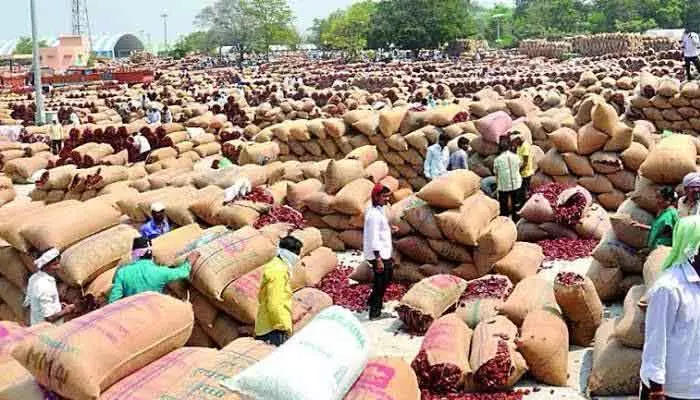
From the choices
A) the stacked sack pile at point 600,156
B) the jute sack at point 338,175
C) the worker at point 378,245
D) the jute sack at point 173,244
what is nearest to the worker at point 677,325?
the worker at point 378,245

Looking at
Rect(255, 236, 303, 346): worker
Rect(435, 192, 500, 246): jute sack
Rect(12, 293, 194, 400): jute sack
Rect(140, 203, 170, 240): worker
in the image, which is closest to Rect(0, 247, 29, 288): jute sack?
Rect(140, 203, 170, 240): worker

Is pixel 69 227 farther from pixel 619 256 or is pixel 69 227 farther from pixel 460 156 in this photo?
pixel 460 156

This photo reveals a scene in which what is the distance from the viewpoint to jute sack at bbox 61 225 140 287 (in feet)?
20.4

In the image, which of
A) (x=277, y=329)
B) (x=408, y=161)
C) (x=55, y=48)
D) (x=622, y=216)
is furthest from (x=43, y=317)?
(x=55, y=48)

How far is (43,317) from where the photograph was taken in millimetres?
5582

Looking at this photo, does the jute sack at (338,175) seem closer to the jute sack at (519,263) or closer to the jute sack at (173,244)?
the jute sack at (519,263)

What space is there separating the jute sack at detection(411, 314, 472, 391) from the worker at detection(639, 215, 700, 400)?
176cm

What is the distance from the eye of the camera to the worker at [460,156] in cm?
1009

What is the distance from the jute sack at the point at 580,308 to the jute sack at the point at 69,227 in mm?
4030

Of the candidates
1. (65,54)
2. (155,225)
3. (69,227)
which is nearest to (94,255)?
(69,227)

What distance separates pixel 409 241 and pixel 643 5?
7102 cm

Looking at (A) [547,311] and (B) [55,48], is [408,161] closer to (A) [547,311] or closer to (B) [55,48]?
(A) [547,311]

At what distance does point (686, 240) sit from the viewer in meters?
3.23

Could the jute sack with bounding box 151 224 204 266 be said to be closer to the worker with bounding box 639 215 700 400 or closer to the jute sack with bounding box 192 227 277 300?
the jute sack with bounding box 192 227 277 300
